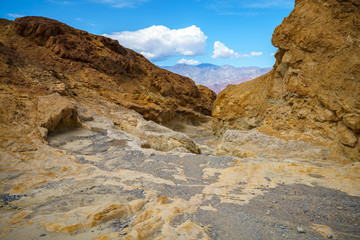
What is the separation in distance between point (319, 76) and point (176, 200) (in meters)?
8.44

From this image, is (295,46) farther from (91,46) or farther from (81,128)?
(91,46)

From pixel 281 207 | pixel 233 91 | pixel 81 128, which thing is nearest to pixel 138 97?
pixel 233 91

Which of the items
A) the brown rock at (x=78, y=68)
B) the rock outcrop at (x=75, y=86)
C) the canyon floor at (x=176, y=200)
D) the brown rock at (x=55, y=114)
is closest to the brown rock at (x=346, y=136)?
the canyon floor at (x=176, y=200)

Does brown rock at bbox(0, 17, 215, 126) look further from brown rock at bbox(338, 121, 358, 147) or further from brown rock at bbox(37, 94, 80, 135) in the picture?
brown rock at bbox(338, 121, 358, 147)

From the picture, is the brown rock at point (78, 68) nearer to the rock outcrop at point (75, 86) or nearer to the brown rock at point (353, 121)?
the rock outcrop at point (75, 86)

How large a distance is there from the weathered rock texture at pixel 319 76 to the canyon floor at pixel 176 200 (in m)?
2.60

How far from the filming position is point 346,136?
7.89 meters

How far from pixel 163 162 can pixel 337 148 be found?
21.6 feet

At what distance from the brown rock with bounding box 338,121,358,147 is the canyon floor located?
2.19 meters

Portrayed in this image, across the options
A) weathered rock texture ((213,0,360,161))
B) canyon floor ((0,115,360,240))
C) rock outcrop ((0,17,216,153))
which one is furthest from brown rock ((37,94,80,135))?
weathered rock texture ((213,0,360,161))

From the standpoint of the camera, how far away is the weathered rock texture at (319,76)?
789 cm

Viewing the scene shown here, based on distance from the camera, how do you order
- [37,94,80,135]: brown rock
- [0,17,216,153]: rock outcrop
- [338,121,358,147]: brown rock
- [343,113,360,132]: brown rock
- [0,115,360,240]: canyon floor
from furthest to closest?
[0,17,216,153]: rock outcrop < [37,94,80,135]: brown rock < [338,121,358,147]: brown rock < [343,113,360,132]: brown rock < [0,115,360,240]: canyon floor

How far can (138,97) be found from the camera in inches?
738

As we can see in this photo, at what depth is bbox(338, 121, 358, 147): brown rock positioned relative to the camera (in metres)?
7.71
